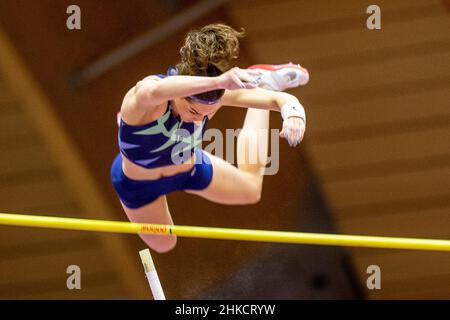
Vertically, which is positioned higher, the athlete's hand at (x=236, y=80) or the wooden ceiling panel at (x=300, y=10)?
the wooden ceiling panel at (x=300, y=10)

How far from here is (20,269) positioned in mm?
5676

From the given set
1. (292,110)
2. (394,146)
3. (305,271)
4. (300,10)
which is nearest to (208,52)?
(292,110)

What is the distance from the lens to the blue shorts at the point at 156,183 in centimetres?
432

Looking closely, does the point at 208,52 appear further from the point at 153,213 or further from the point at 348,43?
the point at 348,43

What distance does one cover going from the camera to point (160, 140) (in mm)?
4059

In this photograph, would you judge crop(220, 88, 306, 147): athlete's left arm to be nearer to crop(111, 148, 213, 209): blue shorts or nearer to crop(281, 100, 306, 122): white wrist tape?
crop(281, 100, 306, 122): white wrist tape

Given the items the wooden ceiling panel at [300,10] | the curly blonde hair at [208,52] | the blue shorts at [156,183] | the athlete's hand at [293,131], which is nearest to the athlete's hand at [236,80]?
the athlete's hand at [293,131]

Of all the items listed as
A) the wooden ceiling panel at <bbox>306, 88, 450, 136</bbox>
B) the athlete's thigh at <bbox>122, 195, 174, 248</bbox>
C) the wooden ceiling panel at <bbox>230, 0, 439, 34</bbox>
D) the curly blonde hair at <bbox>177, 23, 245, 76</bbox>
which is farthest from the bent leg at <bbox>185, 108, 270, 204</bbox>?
the wooden ceiling panel at <bbox>306, 88, 450, 136</bbox>

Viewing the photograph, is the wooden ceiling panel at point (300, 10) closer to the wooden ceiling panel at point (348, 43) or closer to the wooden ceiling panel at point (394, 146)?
the wooden ceiling panel at point (348, 43)

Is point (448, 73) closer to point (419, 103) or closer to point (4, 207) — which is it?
point (419, 103)

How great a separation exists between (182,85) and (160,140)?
0.66 metres

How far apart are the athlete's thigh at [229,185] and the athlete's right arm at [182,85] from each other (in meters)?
0.79
